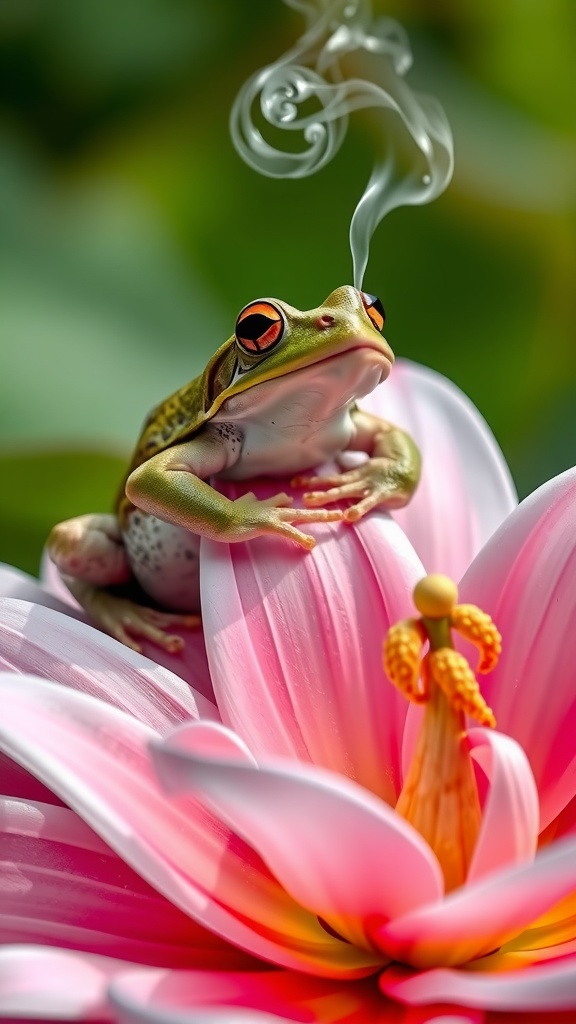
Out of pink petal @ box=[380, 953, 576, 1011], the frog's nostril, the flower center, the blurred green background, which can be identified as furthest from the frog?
the blurred green background

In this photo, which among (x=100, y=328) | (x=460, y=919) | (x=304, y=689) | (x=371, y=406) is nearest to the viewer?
(x=460, y=919)

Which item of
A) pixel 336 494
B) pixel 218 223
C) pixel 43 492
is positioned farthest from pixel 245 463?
pixel 218 223

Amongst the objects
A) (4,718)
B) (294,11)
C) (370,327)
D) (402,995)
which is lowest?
(402,995)

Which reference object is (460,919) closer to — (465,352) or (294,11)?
(465,352)

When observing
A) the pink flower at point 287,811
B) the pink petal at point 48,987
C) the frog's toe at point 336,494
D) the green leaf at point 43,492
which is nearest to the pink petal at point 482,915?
the pink flower at point 287,811

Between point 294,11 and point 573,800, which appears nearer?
point 573,800

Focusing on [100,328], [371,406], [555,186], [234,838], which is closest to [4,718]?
[234,838]
